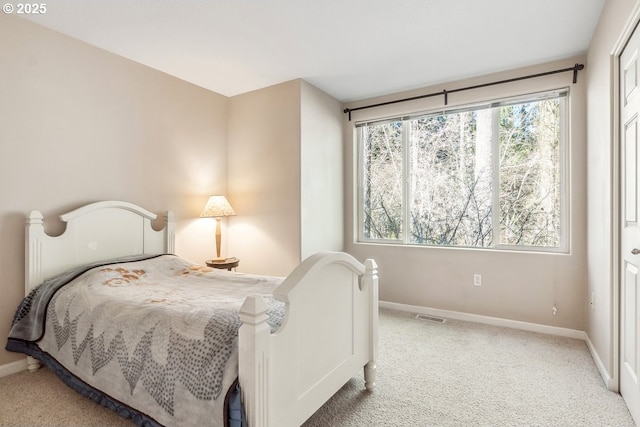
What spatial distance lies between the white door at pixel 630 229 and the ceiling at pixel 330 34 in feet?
2.33

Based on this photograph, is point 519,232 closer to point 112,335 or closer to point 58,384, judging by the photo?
point 112,335

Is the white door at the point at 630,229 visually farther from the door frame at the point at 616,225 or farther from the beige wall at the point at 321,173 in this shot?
the beige wall at the point at 321,173

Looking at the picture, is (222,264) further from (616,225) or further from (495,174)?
(616,225)

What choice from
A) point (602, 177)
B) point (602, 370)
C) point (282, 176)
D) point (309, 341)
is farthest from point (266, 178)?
point (602, 370)

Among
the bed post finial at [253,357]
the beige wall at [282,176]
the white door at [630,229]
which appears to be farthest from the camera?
the beige wall at [282,176]

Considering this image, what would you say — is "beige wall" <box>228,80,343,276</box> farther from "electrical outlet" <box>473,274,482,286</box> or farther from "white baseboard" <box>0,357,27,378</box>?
"white baseboard" <box>0,357,27,378</box>

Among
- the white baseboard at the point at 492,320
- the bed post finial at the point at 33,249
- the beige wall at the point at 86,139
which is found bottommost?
the white baseboard at the point at 492,320

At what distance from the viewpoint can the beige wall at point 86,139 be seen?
219 centimetres

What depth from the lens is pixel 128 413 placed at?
1.52 meters

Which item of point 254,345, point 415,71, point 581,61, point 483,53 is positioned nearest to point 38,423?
point 254,345

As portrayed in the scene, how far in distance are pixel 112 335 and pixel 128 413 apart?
365 millimetres

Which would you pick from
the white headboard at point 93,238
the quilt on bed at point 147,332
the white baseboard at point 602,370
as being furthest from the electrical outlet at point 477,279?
the white headboard at point 93,238

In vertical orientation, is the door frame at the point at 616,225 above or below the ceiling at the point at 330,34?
below

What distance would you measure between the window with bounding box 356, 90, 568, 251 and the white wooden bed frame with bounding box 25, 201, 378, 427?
1.79 meters
